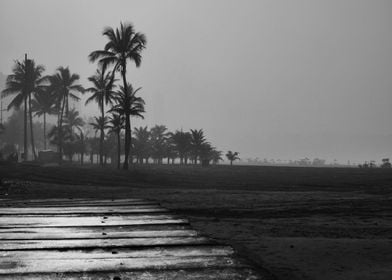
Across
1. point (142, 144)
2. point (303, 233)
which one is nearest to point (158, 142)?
point (142, 144)

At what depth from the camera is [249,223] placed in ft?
27.0

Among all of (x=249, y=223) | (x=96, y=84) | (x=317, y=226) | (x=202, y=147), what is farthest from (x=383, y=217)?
(x=202, y=147)

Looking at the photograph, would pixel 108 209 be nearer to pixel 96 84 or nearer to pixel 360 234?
pixel 360 234

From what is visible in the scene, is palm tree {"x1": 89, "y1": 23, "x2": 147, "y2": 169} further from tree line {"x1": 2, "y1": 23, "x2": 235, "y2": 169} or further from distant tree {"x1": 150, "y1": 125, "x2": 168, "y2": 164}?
distant tree {"x1": 150, "y1": 125, "x2": 168, "y2": 164}

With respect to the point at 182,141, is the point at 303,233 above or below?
below

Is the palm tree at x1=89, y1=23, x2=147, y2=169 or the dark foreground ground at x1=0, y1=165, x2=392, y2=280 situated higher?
the palm tree at x1=89, y1=23, x2=147, y2=169

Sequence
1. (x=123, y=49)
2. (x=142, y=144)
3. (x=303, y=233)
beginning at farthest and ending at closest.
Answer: (x=142, y=144) < (x=123, y=49) < (x=303, y=233)

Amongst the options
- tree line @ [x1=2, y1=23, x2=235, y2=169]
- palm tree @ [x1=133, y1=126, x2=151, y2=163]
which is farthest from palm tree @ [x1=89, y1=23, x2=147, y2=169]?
palm tree @ [x1=133, y1=126, x2=151, y2=163]

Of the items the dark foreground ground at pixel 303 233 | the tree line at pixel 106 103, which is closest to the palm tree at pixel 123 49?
the tree line at pixel 106 103

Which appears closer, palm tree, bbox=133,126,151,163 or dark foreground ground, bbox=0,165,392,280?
dark foreground ground, bbox=0,165,392,280

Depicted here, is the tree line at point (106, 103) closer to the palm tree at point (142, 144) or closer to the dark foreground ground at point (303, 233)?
the palm tree at point (142, 144)

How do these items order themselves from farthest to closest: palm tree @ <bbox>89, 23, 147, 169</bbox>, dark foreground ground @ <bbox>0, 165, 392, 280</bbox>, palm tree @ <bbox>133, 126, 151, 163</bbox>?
palm tree @ <bbox>133, 126, 151, 163</bbox>, palm tree @ <bbox>89, 23, 147, 169</bbox>, dark foreground ground @ <bbox>0, 165, 392, 280</bbox>

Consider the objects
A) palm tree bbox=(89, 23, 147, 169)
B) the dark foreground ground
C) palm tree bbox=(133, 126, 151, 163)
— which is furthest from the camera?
palm tree bbox=(133, 126, 151, 163)

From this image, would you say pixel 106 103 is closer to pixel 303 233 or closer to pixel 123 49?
pixel 123 49
